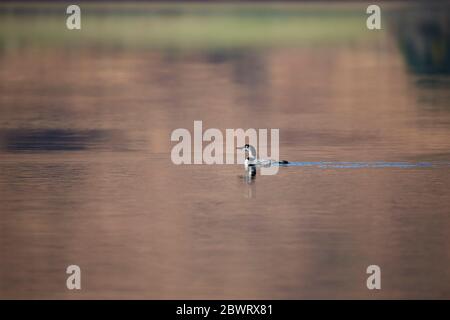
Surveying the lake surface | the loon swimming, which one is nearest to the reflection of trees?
the lake surface

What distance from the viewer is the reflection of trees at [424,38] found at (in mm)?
32938

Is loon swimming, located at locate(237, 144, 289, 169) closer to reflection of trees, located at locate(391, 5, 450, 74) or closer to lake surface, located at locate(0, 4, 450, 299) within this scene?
lake surface, located at locate(0, 4, 450, 299)

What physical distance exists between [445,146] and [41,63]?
53.2ft

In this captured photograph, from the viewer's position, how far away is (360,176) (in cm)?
1596

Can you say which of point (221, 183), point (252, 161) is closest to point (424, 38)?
point (252, 161)

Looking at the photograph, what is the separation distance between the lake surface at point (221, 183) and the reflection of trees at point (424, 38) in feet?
0.82

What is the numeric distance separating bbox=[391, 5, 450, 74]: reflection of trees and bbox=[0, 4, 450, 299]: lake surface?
0.25 metres

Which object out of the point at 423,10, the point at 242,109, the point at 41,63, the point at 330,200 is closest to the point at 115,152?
the point at 330,200

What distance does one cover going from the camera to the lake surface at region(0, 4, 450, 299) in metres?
11.7

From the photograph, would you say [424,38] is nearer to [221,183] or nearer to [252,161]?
[252,161]

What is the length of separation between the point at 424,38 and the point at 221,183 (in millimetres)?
24628

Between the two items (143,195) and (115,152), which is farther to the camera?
(115,152)

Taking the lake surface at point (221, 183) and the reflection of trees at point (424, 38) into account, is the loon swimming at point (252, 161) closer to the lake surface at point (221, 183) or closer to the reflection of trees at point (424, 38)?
the lake surface at point (221, 183)
